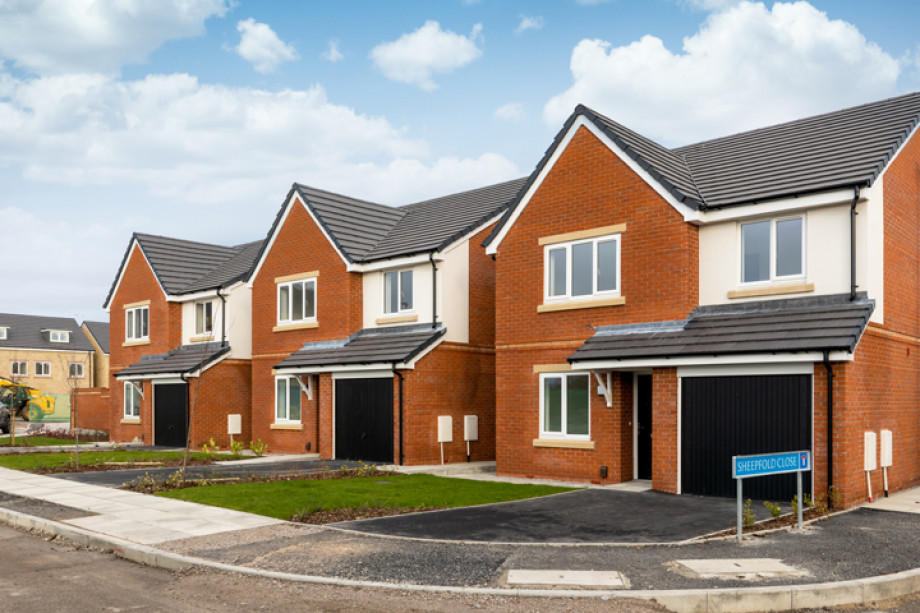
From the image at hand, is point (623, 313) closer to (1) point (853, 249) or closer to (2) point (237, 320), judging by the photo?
(1) point (853, 249)

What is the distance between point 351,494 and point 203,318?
1755 cm

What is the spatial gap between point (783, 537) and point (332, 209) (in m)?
18.3

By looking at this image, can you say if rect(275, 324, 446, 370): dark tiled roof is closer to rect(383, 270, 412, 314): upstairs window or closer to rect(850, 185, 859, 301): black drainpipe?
rect(383, 270, 412, 314): upstairs window

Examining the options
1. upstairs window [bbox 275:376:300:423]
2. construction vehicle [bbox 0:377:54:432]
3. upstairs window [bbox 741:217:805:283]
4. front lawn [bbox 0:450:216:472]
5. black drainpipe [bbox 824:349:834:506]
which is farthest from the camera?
construction vehicle [bbox 0:377:54:432]

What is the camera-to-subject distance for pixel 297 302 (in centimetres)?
2616

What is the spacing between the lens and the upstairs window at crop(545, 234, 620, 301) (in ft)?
58.1

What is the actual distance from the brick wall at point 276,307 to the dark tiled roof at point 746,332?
31.0 feet

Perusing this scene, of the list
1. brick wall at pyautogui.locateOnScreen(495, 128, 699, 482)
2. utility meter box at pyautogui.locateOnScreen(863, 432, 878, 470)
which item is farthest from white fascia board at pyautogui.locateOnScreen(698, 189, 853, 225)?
utility meter box at pyautogui.locateOnScreen(863, 432, 878, 470)

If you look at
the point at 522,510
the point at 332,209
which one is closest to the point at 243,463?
the point at 332,209

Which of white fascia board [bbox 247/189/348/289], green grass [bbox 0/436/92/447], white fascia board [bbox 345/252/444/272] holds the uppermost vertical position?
white fascia board [bbox 247/189/348/289]

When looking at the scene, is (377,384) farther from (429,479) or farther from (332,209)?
(332,209)

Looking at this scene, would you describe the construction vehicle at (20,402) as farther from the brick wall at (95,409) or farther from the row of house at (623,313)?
the row of house at (623,313)

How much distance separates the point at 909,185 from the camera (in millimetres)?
16781

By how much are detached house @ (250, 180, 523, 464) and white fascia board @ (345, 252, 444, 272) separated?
41 millimetres
